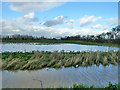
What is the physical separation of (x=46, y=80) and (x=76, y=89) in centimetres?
160

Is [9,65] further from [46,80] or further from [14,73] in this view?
[46,80]

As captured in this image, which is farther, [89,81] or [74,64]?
[74,64]

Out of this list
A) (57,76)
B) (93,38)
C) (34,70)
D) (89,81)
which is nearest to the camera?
(89,81)

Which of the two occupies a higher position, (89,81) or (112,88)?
(112,88)

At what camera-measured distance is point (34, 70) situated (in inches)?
207

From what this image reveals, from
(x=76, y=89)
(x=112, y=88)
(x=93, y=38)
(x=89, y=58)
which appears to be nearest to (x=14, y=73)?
(x=76, y=89)

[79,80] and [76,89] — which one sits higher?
[76,89]

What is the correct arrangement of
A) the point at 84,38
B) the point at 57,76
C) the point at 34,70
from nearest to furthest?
the point at 57,76 → the point at 34,70 → the point at 84,38

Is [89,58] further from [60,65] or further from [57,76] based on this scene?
[57,76]

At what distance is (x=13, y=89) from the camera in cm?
320

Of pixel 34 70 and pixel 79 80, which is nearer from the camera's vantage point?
pixel 79 80

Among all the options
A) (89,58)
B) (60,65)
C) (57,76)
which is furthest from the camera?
(89,58)

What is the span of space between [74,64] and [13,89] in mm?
3771

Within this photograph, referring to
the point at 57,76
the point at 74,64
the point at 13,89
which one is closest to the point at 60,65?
the point at 74,64
